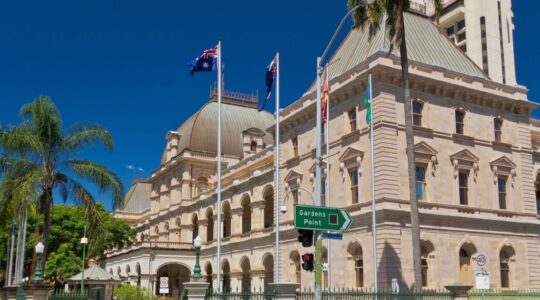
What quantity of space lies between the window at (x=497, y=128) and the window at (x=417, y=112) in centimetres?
602

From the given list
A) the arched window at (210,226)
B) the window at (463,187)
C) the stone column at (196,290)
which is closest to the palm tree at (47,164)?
the stone column at (196,290)

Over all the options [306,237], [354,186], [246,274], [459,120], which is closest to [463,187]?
[459,120]

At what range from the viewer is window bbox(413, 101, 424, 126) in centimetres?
3528

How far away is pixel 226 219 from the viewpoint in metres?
59.7

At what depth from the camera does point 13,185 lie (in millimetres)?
27297

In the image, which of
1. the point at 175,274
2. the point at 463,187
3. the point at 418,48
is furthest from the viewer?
the point at 175,274

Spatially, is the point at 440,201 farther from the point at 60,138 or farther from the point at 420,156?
the point at 60,138

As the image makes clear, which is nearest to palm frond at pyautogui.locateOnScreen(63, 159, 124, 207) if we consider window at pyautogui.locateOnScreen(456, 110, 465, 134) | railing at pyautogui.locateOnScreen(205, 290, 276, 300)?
railing at pyautogui.locateOnScreen(205, 290, 276, 300)

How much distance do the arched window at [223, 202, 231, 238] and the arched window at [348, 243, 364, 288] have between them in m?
21.6

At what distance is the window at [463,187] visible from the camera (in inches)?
1417

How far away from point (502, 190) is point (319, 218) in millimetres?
23443

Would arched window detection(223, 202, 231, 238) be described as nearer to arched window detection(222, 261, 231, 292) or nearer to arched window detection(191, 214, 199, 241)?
arched window detection(222, 261, 231, 292)

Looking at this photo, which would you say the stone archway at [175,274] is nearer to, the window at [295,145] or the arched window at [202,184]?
the arched window at [202,184]

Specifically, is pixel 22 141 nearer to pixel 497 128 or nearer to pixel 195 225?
pixel 497 128
